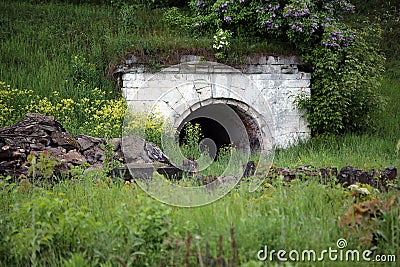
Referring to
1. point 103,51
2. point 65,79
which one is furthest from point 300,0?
point 65,79

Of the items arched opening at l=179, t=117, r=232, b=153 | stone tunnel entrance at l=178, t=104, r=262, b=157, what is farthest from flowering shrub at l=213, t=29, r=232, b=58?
arched opening at l=179, t=117, r=232, b=153

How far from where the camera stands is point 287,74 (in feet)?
37.1

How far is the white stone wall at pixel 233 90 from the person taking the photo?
10.6 m

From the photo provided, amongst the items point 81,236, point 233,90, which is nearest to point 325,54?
point 233,90

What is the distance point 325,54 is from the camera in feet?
36.4

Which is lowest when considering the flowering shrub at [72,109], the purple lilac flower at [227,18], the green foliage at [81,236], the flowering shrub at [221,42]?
the green foliage at [81,236]

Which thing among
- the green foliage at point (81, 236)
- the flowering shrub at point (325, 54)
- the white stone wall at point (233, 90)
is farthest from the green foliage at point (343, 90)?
the green foliage at point (81, 236)

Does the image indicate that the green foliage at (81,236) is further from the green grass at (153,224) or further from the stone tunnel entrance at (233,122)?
the stone tunnel entrance at (233,122)

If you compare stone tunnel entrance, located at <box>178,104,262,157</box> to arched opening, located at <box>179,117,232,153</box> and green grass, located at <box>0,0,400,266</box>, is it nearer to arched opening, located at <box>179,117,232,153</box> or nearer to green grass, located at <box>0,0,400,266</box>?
arched opening, located at <box>179,117,232,153</box>

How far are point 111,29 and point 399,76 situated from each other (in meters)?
7.65

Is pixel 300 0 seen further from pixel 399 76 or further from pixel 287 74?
pixel 399 76

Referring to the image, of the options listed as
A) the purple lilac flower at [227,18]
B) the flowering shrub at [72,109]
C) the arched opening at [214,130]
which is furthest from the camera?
the arched opening at [214,130]

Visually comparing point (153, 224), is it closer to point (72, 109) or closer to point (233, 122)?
point (72, 109)

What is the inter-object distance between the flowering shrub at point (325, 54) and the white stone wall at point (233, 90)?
1.13ft
